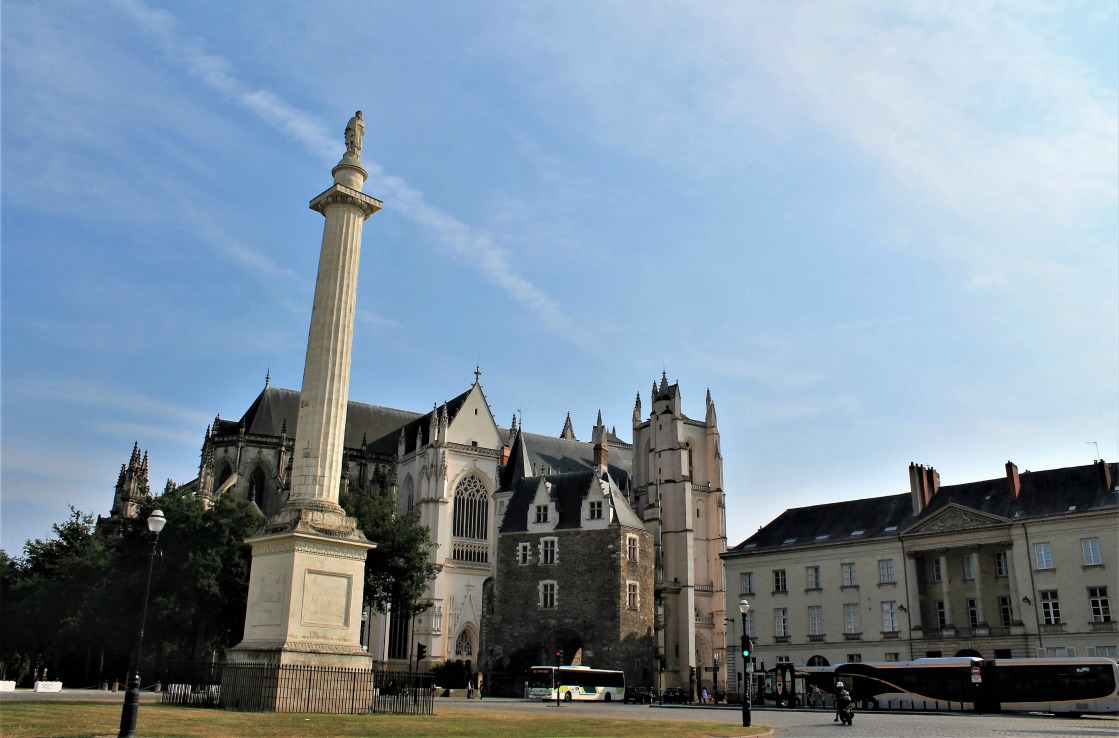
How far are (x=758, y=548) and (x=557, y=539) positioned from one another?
13.3 m

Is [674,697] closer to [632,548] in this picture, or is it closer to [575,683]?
A: [575,683]

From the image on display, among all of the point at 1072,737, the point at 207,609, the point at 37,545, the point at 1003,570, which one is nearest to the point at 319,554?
the point at 1072,737

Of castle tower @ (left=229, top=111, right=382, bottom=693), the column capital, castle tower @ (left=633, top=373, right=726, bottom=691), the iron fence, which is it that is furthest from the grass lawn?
castle tower @ (left=633, top=373, right=726, bottom=691)

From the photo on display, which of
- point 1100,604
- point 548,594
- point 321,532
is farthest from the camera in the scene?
point 548,594

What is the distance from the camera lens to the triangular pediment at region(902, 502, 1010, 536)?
156ft

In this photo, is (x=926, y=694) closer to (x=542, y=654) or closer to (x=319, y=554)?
(x=542, y=654)

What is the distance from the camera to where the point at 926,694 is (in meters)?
38.2

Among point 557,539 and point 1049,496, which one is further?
point 557,539

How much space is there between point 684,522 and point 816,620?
17.1m

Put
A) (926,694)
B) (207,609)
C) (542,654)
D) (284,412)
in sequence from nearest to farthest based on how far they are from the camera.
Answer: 1. (926,694)
2. (207,609)
3. (542,654)
4. (284,412)

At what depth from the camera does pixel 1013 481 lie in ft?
158

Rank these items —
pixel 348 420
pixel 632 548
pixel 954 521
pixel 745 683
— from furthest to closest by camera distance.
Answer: pixel 348 420 → pixel 632 548 → pixel 954 521 → pixel 745 683

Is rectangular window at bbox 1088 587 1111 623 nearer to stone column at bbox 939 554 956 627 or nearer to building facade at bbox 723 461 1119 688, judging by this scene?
building facade at bbox 723 461 1119 688

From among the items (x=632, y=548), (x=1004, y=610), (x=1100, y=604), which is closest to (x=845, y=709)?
(x=1100, y=604)
